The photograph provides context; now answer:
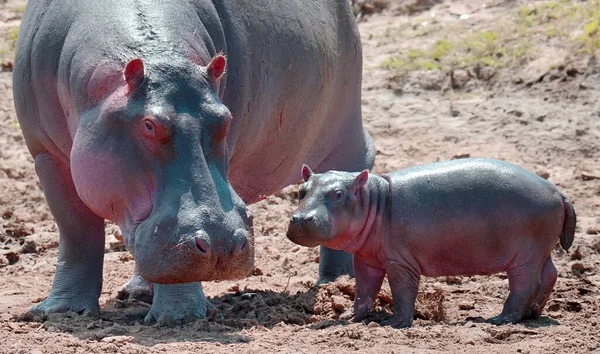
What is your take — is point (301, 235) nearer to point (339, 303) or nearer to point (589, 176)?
point (339, 303)

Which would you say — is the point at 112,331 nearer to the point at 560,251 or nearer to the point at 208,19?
the point at 208,19

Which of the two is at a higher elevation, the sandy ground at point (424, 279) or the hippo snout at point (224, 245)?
the hippo snout at point (224, 245)

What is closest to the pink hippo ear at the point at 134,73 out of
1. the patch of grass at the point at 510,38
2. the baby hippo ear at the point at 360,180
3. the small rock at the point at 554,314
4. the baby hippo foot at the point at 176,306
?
the baby hippo foot at the point at 176,306

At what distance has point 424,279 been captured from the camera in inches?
296

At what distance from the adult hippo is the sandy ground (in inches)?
14.8

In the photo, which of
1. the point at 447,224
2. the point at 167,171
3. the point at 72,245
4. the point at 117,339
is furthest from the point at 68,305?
the point at 447,224

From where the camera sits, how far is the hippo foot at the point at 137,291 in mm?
7223

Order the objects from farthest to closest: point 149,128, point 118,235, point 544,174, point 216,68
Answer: point 544,174 < point 118,235 < point 216,68 < point 149,128

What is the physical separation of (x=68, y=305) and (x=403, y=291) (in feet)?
6.18

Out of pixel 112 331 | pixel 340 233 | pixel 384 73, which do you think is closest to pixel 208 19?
pixel 340 233

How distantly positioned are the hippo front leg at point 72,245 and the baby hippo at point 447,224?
4.30 ft

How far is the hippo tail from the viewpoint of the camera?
6.46 m

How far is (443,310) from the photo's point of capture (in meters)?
6.51

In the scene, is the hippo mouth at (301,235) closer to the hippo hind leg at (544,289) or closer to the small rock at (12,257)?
the hippo hind leg at (544,289)
